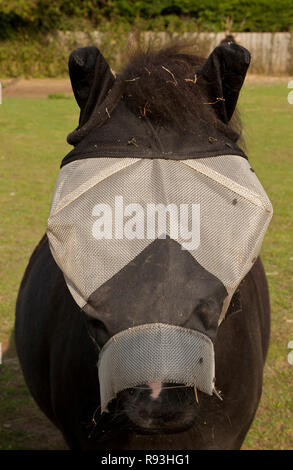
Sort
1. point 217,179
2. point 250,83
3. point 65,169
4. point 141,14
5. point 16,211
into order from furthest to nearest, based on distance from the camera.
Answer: point 141,14, point 250,83, point 16,211, point 65,169, point 217,179

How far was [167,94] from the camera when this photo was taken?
2162 millimetres

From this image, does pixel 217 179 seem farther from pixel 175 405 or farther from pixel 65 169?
pixel 175 405

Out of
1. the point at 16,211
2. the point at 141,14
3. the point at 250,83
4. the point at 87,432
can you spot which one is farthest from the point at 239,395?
the point at 141,14

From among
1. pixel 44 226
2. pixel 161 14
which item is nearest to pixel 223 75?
pixel 44 226

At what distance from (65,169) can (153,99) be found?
0.39 meters

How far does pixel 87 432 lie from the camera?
2586 millimetres

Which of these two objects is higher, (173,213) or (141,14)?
(173,213)

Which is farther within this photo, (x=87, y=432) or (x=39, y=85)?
(x=39, y=85)

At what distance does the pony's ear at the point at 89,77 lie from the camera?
2.15 meters

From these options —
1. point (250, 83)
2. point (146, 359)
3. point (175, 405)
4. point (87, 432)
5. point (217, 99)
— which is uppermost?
point (217, 99)

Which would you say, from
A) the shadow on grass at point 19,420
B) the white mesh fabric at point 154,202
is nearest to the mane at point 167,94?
the white mesh fabric at point 154,202

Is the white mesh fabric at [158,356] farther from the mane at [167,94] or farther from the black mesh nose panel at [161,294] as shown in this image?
the mane at [167,94]

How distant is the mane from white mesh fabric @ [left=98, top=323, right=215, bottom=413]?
2.46 ft

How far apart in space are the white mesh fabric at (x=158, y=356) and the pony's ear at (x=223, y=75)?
0.91m
